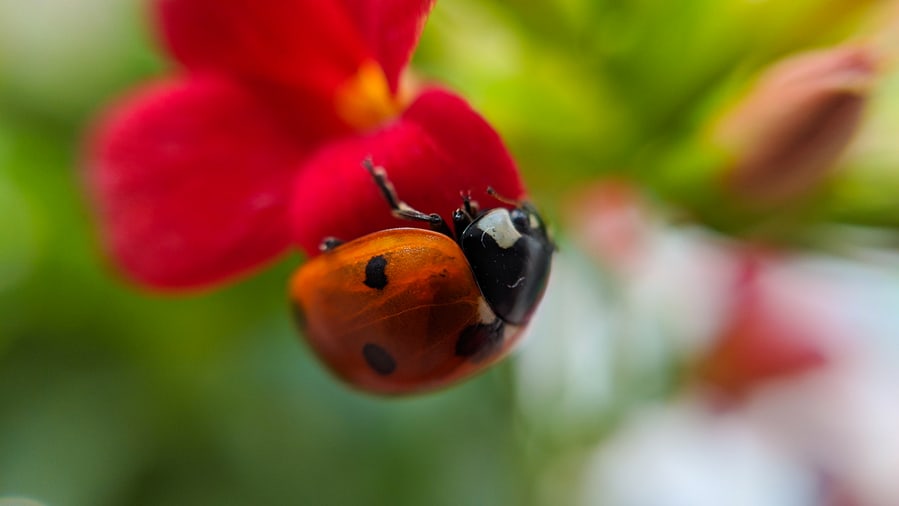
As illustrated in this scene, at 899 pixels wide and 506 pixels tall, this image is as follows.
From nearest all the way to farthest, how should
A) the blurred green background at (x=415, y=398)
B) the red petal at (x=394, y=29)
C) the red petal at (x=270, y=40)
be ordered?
1. the red petal at (x=394, y=29)
2. the red petal at (x=270, y=40)
3. the blurred green background at (x=415, y=398)

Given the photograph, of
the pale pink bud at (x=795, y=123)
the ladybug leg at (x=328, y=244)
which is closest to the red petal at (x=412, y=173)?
the ladybug leg at (x=328, y=244)

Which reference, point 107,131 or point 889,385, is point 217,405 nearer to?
point 107,131

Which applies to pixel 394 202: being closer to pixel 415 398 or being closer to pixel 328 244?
pixel 328 244

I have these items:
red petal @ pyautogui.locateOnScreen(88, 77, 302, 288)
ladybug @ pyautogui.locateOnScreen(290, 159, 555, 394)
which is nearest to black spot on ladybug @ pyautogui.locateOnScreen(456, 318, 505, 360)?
ladybug @ pyautogui.locateOnScreen(290, 159, 555, 394)

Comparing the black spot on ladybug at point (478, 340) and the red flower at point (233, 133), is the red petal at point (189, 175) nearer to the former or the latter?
the red flower at point (233, 133)

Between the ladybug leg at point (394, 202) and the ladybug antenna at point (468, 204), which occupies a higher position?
the ladybug leg at point (394, 202)

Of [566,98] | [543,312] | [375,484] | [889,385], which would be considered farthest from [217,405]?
[889,385]
